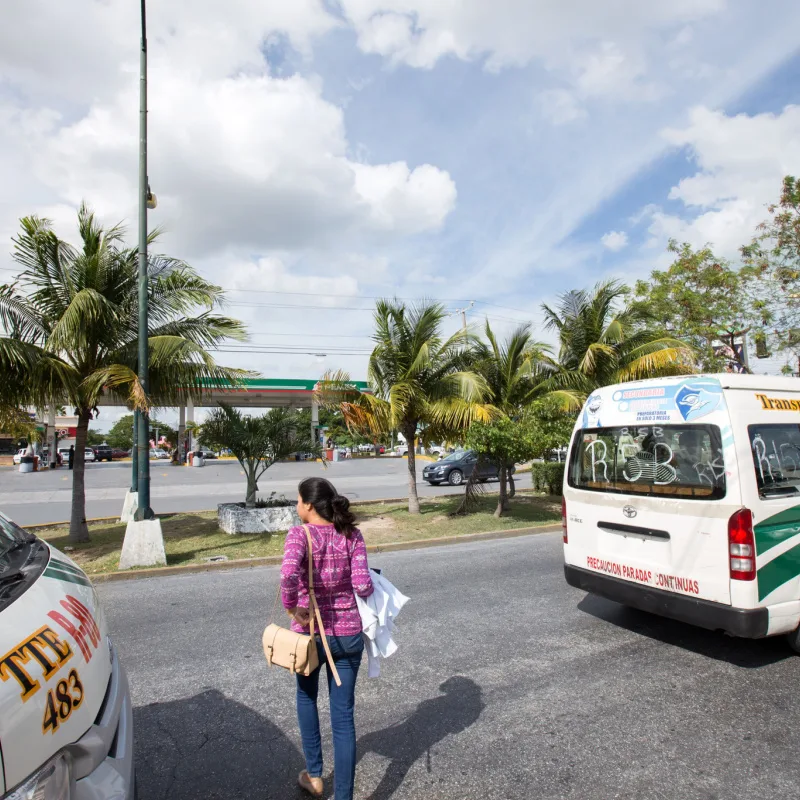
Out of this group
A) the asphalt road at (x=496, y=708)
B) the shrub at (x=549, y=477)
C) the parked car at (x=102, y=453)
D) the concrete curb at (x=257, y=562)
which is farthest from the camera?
the parked car at (x=102, y=453)

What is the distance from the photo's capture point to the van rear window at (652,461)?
4.32m

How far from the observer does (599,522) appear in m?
5.12

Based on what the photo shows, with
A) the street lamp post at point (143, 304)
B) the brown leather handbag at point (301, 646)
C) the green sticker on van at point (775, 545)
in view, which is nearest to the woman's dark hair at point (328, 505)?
the brown leather handbag at point (301, 646)

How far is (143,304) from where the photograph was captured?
9125mm

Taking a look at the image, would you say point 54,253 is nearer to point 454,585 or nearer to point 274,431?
point 274,431

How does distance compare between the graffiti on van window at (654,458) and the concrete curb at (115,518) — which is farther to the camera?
the concrete curb at (115,518)

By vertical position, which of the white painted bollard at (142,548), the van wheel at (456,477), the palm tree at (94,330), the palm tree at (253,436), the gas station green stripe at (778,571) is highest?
the palm tree at (94,330)

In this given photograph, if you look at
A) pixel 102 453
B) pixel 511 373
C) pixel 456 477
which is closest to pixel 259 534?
pixel 511 373

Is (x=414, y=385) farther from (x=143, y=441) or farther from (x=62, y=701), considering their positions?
(x=62, y=701)

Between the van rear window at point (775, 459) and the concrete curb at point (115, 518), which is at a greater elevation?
the van rear window at point (775, 459)

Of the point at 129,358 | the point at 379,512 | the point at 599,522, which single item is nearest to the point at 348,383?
the point at 379,512

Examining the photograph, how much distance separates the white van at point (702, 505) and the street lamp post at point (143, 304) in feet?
21.5

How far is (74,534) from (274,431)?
3888 mm

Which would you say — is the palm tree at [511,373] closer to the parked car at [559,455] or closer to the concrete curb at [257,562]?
the parked car at [559,455]
